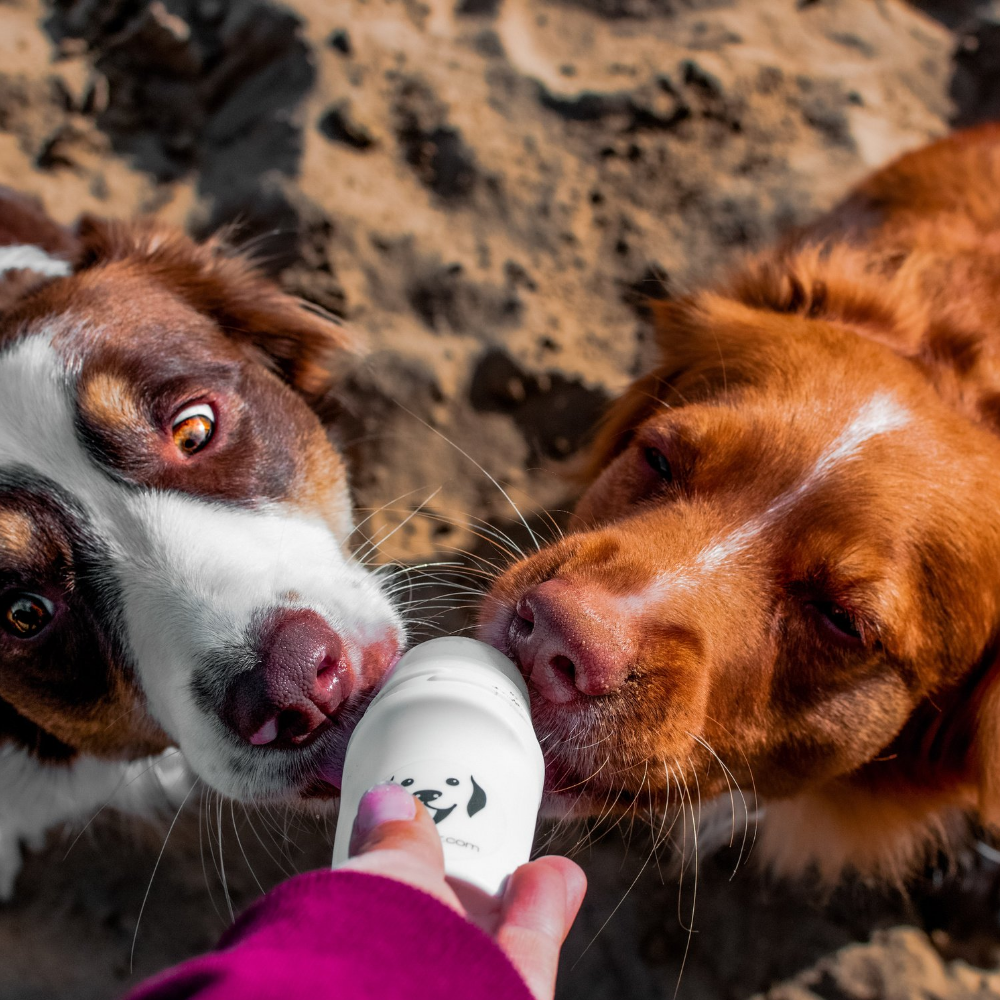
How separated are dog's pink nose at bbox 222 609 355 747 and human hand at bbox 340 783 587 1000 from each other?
0.49m

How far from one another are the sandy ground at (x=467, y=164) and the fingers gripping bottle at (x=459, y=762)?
1682 millimetres

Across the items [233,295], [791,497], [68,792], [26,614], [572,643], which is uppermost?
[791,497]

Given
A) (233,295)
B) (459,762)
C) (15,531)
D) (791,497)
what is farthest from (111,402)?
(791,497)

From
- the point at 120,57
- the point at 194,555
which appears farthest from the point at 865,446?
the point at 120,57

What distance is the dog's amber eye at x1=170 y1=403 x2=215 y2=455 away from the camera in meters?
2.29

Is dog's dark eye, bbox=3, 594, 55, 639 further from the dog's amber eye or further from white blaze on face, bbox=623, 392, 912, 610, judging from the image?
white blaze on face, bbox=623, 392, 912, 610

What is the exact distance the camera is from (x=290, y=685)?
186cm

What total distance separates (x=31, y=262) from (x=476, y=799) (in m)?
2.55

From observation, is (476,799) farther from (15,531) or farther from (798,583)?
(15,531)

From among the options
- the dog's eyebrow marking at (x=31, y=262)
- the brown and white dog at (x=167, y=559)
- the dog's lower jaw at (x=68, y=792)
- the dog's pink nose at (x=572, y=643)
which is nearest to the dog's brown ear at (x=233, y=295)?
the dog's eyebrow marking at (x=31, y=262)

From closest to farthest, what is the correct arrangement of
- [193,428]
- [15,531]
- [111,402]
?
[15,531] → [111,402] → [193,428]

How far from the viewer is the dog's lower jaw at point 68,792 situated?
277 centimetres

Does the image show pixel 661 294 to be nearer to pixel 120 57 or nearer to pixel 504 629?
pixel 504 629

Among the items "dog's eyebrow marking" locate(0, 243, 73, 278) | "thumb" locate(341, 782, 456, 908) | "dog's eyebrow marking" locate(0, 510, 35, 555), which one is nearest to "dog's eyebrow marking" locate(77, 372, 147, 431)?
"dog's eyebrow marking" locate(0, 510, 35, 555)
